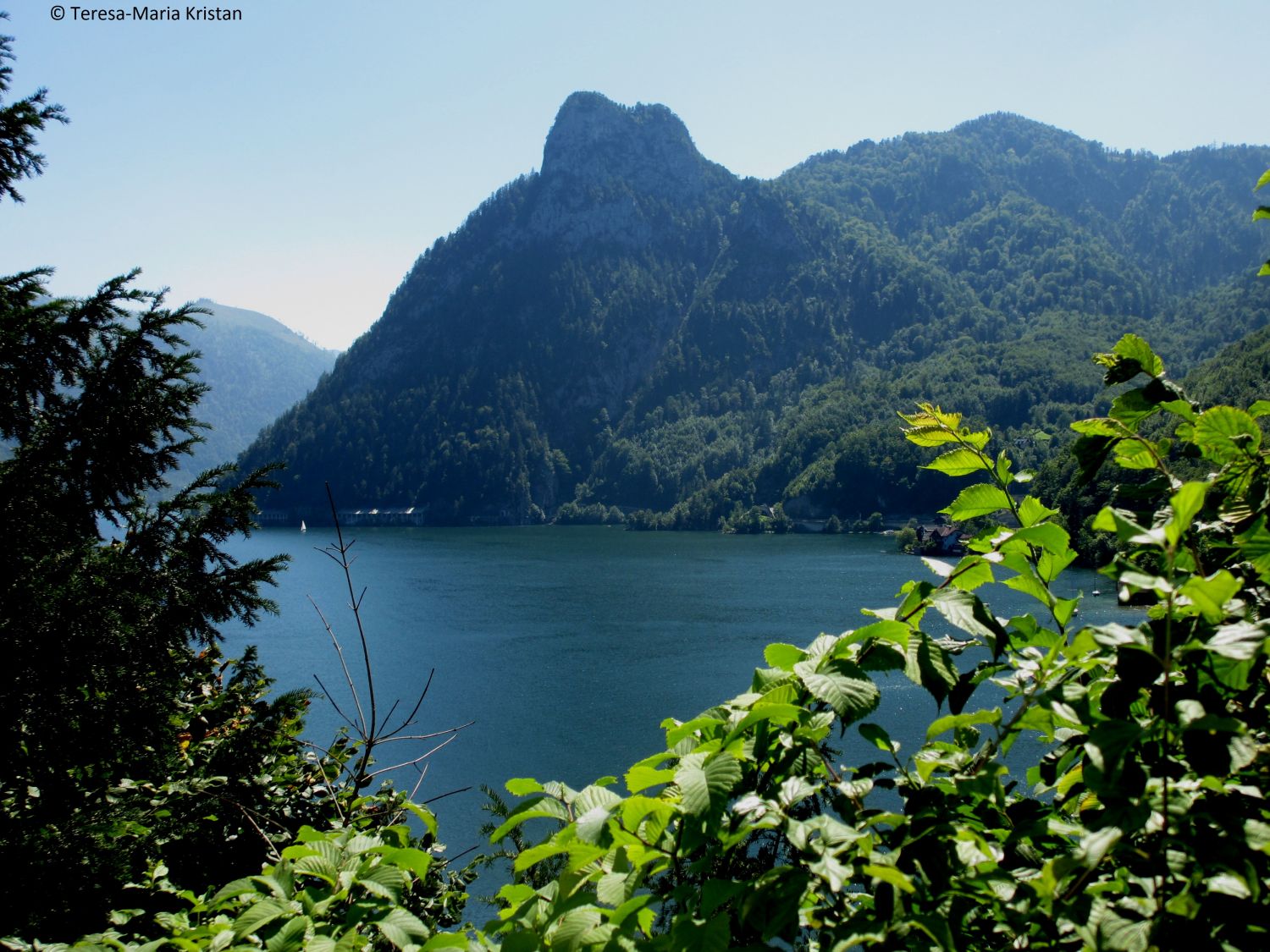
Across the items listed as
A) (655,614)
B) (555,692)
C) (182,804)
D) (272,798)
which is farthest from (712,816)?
(655,614)

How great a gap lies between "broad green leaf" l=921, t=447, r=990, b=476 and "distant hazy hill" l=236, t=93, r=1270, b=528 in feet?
319

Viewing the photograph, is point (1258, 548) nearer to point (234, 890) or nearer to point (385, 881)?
point (385, 881)

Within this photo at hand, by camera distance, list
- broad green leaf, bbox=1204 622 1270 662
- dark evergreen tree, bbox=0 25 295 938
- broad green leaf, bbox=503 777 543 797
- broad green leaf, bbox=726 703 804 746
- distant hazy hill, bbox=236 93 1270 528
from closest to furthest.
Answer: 1. broad green leaf, bbox=1204 622 1270 662
2. broad green leaf, bbox=726 703 804 746
3. broad green leaf, bbox=503 777 543 797
4. dark evergreen tree, bbox=0 25 295 938
5. distant hazy hill, bbox=236 93 1270 528

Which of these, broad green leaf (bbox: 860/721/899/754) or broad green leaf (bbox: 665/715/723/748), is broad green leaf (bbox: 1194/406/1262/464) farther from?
broad green leaf (bbox: 665/715/723/748)

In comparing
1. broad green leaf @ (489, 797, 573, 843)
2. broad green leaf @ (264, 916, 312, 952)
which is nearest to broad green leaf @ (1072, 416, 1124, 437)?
broad green leaf @ (489, 797, 573, 843)

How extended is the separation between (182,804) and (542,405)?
516 ft

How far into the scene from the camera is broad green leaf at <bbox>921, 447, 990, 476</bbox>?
1187 mm

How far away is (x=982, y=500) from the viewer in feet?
3.74

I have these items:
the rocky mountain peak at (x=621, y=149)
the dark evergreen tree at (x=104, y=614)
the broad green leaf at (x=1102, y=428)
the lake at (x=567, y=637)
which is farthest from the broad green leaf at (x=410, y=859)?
the rocky mountain peak at (x=621, y=149)

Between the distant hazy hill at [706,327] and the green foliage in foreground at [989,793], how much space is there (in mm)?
97436

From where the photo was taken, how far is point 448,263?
17688cm

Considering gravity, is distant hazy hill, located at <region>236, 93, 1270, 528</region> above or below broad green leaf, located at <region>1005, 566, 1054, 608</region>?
above

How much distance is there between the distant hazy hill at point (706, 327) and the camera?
123062 mm

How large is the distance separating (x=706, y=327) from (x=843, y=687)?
166 meters
